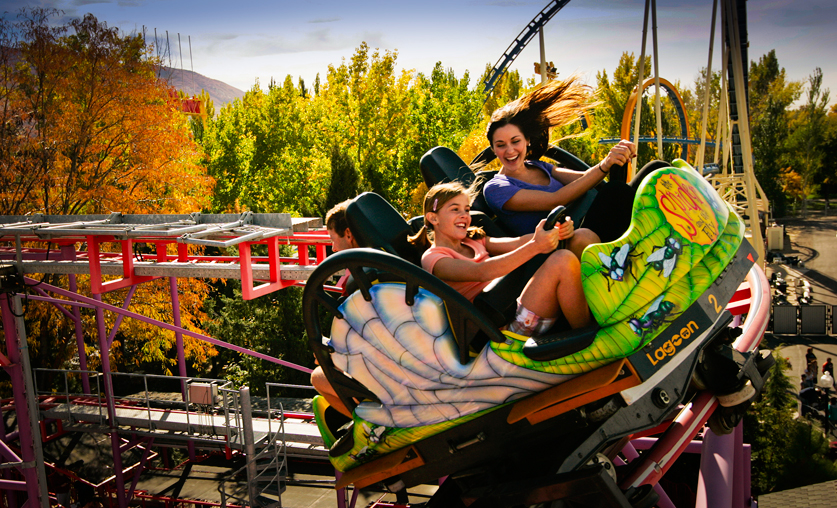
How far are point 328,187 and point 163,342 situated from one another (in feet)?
17.7

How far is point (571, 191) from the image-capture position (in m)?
2.75

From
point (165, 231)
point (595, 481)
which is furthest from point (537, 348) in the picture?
point (165, 231)

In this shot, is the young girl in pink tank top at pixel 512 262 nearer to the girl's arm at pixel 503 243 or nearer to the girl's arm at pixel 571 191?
the girl's arm at pixel 503 243

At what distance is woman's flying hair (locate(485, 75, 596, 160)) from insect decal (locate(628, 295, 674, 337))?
45.0 inches

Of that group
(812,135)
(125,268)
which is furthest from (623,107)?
(125,268)

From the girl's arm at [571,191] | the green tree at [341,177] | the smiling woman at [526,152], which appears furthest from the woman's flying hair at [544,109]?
the green tree at [341,177]

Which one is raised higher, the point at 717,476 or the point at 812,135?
the point at 812,135

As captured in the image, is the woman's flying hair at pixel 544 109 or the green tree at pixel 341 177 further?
the green tree at pixel 341 177

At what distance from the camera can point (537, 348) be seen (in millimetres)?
2135

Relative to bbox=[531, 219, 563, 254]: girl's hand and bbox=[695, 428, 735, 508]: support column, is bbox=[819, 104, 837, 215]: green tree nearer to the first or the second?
bbox=[695, 428, 735, 508]: support column

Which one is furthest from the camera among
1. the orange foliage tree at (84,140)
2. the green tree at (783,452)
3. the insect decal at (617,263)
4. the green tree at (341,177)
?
the green tree at (341,177)

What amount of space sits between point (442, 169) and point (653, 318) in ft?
5.20

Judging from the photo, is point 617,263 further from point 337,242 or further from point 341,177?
point 341,177

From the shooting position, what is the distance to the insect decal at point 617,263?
212 centimetres
